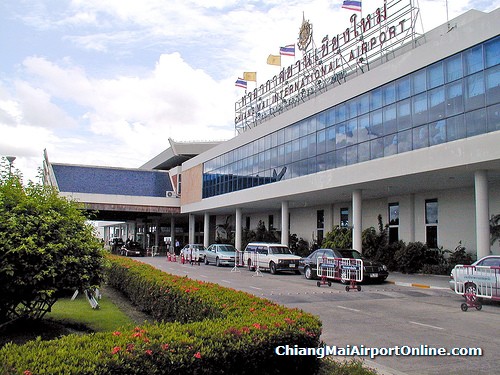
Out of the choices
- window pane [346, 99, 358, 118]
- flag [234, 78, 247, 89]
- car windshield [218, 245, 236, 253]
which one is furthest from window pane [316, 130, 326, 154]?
flag [234, 78, 247, 89]

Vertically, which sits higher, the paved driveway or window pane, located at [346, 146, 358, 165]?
window pane, located at [346, 146, 358, 165]

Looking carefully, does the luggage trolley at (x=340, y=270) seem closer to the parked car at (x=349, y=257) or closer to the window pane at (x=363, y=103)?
the parked car at (x=349, y=257)

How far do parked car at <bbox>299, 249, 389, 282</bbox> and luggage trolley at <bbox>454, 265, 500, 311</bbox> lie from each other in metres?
5.50

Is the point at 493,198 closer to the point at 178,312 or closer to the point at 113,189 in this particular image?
the point at 178,312

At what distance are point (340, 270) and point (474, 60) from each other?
9.94 metres

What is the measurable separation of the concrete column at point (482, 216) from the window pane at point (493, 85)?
288cm

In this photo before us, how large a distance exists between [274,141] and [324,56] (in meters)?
6.83

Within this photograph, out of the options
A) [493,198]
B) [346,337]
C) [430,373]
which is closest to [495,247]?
[493,198]

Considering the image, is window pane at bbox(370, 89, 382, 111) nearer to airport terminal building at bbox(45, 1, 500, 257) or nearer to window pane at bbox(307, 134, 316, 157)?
airport terminal building at bbox(45, 1, 500, 257)

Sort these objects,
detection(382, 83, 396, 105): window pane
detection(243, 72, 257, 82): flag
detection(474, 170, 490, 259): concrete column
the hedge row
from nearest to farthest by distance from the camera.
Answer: the hedge row, detection(474, 170, 490, 259): concrete column, detection(382, 83, 396, 105): window pane, detection(243, 72, 257, 82): flag

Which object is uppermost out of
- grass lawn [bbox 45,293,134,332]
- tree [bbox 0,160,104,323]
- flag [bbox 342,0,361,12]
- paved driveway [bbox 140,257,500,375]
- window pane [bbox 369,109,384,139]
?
flag [bbox 342,0,361,12]

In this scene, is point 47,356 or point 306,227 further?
point 306,227

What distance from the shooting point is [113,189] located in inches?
2036

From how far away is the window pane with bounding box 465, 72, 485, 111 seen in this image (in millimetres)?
17375
